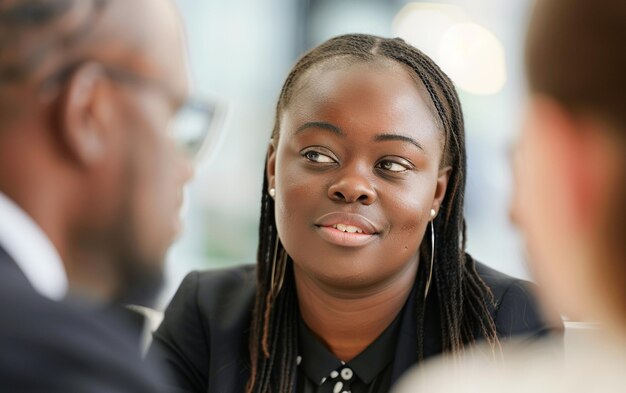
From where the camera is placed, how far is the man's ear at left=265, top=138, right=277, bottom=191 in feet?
5.87

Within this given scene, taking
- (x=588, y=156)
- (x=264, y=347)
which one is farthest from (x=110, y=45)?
(x=264, y=347)

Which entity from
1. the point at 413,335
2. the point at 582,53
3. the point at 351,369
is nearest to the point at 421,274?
the point at 413,335

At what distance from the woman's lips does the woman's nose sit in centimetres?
3

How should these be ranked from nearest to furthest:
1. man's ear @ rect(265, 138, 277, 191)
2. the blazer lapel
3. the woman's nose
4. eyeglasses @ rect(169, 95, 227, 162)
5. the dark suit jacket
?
the dark suit jacket
eyeglasses @ rect(169, 95, 227, 162)
the woman's nose
the blazer lapel
man's ear @ rect(265, 138, 277, 191)

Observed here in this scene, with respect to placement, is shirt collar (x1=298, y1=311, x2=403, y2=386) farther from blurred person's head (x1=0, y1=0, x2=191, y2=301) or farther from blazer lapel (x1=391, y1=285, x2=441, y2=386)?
blurred person's head (x1=0, y1=0, x2=191, y2=301)

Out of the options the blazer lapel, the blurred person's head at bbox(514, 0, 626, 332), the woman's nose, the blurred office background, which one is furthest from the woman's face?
the blurred person's head at bbox(514, 0, 626, 332)

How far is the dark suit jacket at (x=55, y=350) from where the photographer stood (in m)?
0.66

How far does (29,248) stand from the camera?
2.35 ft

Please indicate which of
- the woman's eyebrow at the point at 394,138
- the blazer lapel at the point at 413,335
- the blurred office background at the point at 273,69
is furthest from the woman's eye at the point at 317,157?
the blurred office background at the point at 273,69

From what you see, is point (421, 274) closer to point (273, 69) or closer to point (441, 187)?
point (441, 187)

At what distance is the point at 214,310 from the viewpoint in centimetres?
187

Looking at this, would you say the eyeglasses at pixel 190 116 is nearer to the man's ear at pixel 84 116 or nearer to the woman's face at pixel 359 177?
the man's ear at pixel 84 116

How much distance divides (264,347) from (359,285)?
Answer: 0.27 metres

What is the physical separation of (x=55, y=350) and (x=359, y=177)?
0.96 m
